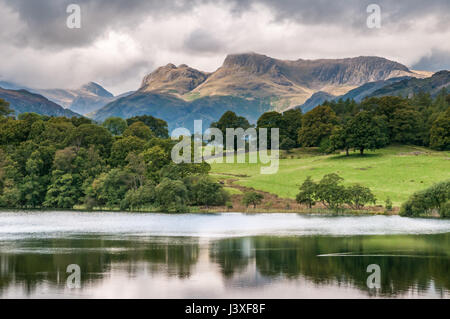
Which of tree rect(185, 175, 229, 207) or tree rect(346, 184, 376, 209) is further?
tree rect(185, 175, 229, 207)

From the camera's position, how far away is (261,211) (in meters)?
83.7

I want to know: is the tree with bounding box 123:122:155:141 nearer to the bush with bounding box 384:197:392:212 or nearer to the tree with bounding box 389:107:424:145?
the tree with bounding box 389:107:424:145

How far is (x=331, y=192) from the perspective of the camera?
81.9 m

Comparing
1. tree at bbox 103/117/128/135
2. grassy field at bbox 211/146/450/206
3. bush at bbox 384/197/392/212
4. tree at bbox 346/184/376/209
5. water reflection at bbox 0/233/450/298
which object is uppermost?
tree at bbox 103/117/128/135

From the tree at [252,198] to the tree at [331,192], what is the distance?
32.4ft

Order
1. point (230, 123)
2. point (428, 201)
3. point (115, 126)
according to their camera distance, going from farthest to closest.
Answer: point (115, 126)
point (230, 123)
point (428, 201)

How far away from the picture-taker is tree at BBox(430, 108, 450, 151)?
401 feet

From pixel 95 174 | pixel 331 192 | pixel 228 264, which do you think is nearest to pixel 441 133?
pixel 331 192

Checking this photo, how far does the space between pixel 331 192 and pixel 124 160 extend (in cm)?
4561

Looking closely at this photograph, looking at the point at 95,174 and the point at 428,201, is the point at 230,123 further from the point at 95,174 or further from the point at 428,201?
the point at 428,201

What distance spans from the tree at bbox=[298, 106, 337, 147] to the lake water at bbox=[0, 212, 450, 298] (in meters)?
71.5

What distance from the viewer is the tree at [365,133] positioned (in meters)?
120

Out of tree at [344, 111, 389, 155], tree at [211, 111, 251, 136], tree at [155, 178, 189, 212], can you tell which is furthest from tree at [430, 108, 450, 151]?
tree at [155, 178, 189, 212]

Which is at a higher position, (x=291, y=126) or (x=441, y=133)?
(x=291, y=126)
